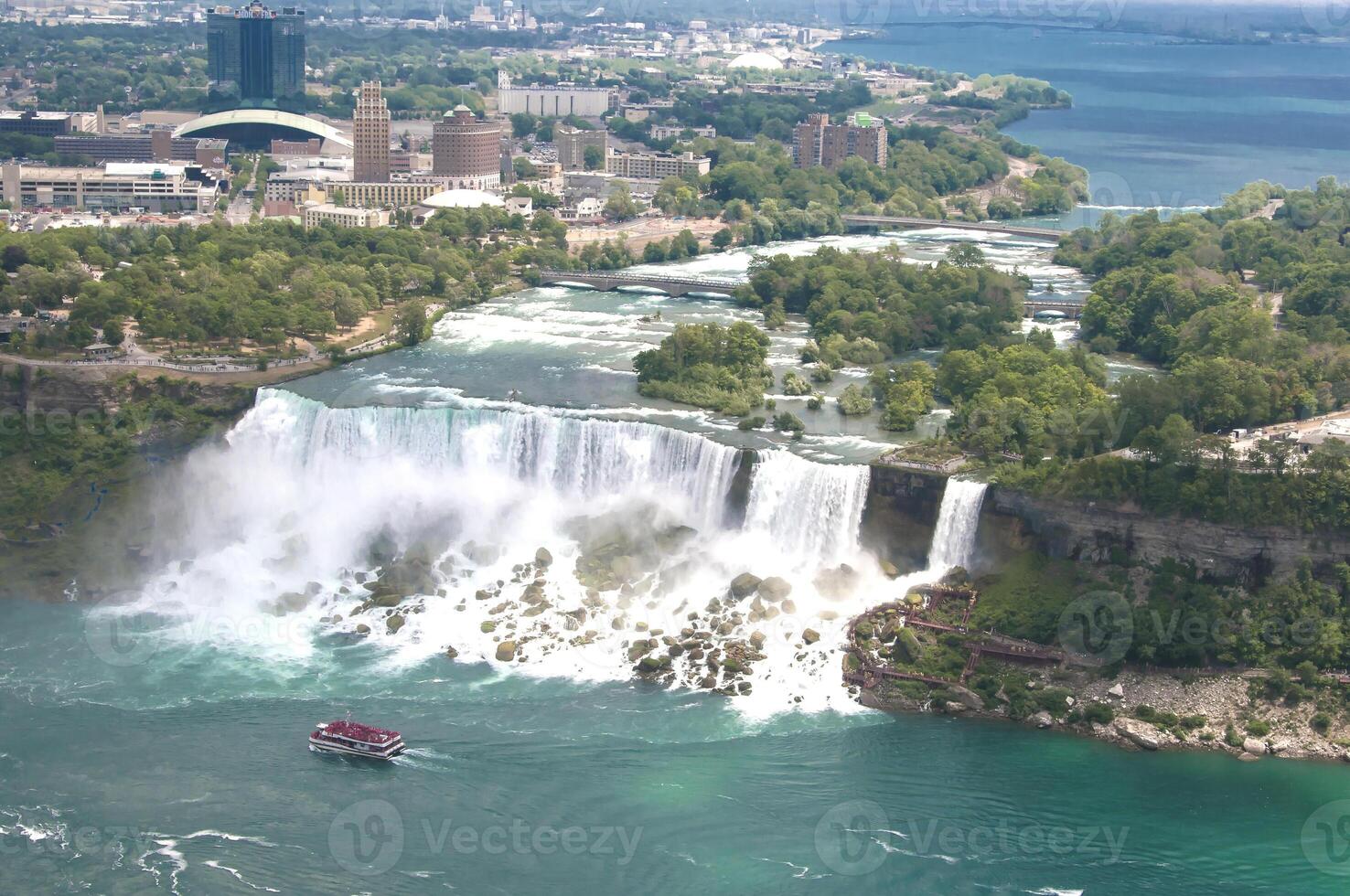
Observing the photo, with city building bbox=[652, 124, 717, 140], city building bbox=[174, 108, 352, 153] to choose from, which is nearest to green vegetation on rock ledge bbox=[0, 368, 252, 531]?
city building bbox=[174, 108, 352, 153]

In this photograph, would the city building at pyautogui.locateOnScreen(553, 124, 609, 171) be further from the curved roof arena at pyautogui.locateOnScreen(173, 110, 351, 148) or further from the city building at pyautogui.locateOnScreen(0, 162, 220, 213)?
the city building at pyautogui.locateOnScreen(0, 162, 220, 213)

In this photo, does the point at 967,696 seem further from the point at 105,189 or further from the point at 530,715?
the point at 105,189

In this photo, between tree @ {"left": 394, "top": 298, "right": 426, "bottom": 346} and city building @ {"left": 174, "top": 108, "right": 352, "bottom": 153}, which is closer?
tree @ {"left": 394, "top": 298, "right": 426, "bottom": 346}

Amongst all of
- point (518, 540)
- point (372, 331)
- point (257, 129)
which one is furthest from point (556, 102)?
point (518, 540)

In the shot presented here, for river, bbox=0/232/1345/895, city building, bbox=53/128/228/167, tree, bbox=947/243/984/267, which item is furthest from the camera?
city building, bbox=53/128/228/167

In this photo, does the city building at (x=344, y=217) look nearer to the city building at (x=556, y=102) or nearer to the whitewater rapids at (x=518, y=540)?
the whitewater rapids at (x=518, y=540)

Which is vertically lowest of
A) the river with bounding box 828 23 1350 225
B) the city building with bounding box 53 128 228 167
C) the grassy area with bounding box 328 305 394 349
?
the grassy area with bounding box 328 305 394 349
